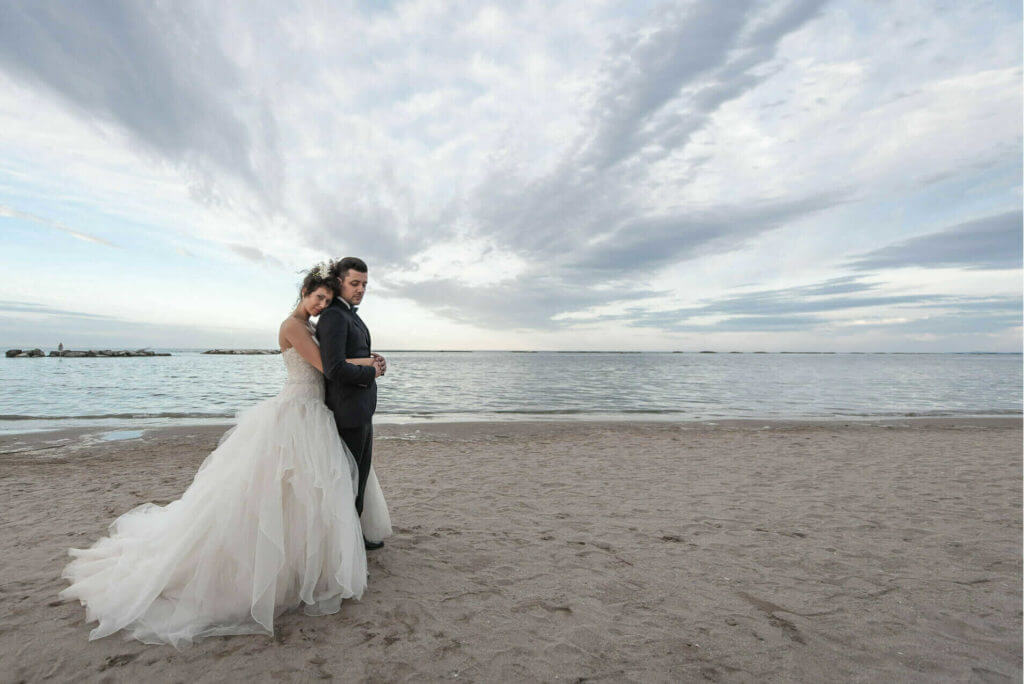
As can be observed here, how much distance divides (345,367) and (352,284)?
665 millimetres

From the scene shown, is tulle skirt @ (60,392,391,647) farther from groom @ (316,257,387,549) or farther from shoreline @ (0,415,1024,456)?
shoreline @ (0,415,1024,456)

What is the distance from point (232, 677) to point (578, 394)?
23003 millimetres

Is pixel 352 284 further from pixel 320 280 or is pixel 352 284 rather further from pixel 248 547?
pixel 248 547

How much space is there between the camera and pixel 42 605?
355 centimetres

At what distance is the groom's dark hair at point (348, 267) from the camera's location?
3871 mm

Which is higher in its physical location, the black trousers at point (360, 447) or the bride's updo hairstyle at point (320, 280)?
the bride's updo hairstyle at point (320, 280)

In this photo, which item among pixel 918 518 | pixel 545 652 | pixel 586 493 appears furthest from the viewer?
pixel 586 493

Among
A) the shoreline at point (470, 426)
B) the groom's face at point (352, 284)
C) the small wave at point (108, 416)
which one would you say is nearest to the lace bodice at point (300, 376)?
the groom's face at point (352, 284)

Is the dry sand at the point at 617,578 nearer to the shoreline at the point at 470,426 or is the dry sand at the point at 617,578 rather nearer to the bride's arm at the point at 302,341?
the bride's arm at the point at 302,341

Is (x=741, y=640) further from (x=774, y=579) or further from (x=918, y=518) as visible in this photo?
(x=918, y=518)

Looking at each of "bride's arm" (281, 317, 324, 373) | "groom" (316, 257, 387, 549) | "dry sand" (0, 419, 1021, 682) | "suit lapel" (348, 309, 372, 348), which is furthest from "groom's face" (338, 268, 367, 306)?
"dry sand" (0, 419, 1021, 682)

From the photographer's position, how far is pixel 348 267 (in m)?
3.87

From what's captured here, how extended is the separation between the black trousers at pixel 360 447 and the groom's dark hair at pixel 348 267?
125cm

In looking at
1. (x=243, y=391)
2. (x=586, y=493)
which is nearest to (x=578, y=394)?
(x=243, y=391)
